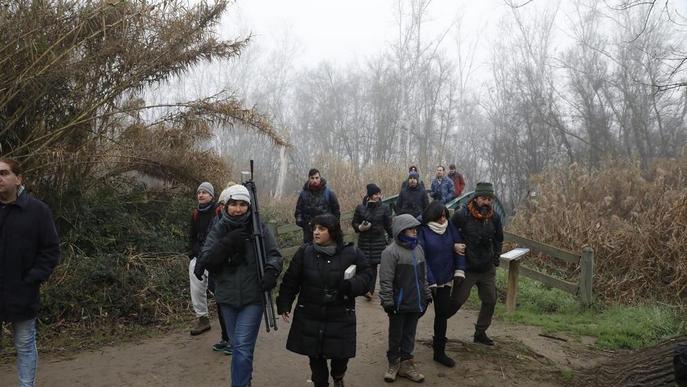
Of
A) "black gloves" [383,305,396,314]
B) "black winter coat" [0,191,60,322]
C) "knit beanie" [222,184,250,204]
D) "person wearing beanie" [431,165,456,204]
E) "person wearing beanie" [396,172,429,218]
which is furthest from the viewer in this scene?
"person wearing beanie" [431,165,456,204]

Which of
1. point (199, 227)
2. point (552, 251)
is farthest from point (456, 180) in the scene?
point (199, 227)

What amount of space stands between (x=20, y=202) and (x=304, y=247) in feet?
6.96

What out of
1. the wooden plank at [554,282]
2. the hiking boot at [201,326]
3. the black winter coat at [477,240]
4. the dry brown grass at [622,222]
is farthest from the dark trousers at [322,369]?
the dry brown grass at [622,222]

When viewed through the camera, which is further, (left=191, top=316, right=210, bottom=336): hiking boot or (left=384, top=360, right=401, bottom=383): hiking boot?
(left=191, top=316, right=210, bottom=336): hiking boot

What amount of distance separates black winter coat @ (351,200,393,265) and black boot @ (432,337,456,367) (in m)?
2.16

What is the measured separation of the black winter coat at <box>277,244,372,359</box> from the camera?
154 inches

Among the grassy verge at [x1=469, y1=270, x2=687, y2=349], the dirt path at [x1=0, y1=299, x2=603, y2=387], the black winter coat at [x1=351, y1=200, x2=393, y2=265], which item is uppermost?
the black winter coat at [x1=351, y1=200, x2=393, y2=265]

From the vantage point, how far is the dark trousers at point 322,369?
4.10m

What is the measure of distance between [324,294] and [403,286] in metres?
0.91

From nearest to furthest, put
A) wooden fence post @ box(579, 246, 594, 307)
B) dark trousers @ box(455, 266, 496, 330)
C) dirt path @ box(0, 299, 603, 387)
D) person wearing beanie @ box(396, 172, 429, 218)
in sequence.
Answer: dirt path @ box(0, 299, 603, 387)
dark trousers @ box(455, 266, 496, 330)
wooden fence post @ box(579, 246, 594, 307)
person wearing beanie @ box(396, 172, 429, 218)

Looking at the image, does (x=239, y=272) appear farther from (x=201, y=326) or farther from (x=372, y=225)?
(x=372, y=225)

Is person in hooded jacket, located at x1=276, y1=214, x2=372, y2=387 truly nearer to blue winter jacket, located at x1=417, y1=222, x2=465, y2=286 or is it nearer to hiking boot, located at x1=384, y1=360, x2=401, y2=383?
hiking boot, located at x1=384, y1=360, x2=401, y2=383

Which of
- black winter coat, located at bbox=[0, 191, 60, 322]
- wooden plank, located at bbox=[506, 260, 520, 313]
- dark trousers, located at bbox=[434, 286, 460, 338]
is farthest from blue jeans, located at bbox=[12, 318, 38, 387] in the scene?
wooden plank, located at bbox=[506, 260, 520, 313]

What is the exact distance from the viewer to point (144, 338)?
6324 millimetres
